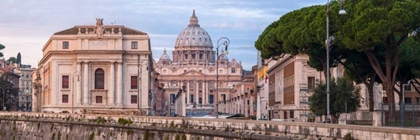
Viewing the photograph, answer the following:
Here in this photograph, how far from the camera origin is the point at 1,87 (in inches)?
5546

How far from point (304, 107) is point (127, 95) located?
40.3m

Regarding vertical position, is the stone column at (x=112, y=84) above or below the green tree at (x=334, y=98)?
above

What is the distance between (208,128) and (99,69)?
241 feet

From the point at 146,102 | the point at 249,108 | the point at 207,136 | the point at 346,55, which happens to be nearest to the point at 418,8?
the point at 346,55

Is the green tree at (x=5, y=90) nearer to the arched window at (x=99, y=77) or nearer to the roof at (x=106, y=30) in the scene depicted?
the roof at (x=106, y=30)

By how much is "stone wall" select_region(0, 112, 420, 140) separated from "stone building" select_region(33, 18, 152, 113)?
3690 centimetres

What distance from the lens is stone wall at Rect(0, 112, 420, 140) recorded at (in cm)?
2552

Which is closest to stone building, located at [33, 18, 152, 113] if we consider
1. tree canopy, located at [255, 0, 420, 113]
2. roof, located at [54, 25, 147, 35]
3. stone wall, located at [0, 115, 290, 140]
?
roof, located at [54, 25, 147, 35]

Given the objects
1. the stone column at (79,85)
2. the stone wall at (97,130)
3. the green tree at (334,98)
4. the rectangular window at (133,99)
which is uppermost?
the stone column at (79,85)

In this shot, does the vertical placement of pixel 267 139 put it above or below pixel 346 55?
below

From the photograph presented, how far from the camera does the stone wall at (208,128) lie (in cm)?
2552

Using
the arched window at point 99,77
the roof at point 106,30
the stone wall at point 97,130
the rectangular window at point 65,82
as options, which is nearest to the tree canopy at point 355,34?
the stone wall at point 97,130

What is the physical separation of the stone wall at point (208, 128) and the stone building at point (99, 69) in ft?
121

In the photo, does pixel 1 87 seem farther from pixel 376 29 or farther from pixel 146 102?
pixel 376 29
